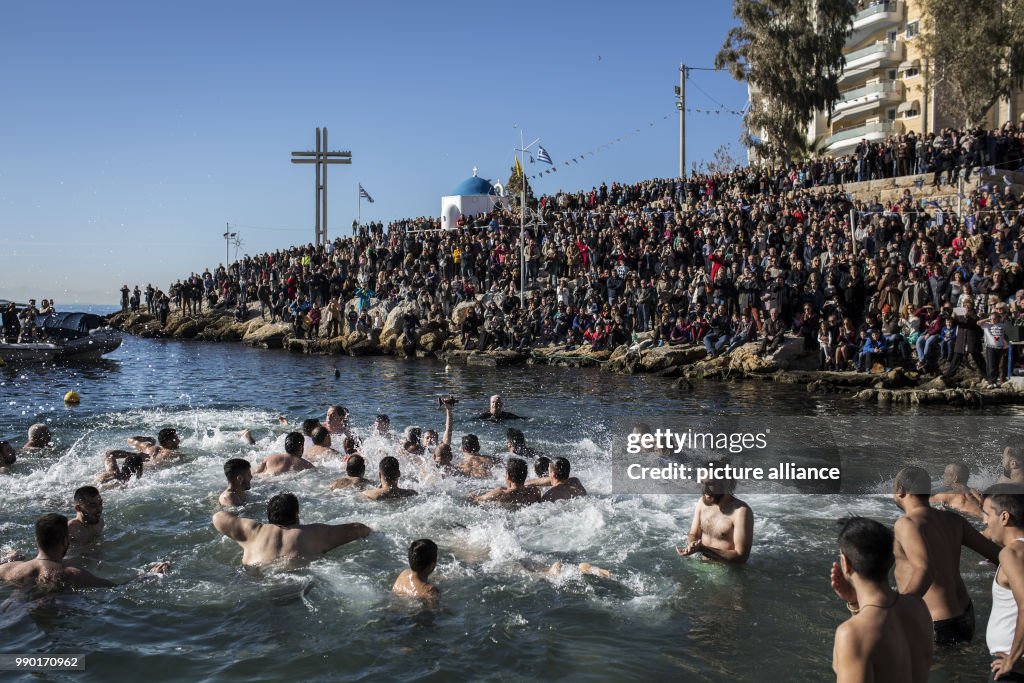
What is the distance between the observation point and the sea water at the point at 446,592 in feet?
21.1

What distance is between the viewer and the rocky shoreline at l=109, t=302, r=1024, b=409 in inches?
768

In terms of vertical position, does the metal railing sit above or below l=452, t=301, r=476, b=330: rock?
above

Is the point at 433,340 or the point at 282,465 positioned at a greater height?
the point at 433,340

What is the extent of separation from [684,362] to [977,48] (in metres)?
23.5

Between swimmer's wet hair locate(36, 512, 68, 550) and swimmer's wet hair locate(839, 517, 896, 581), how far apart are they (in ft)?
21.4

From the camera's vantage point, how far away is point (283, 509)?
8.06 m

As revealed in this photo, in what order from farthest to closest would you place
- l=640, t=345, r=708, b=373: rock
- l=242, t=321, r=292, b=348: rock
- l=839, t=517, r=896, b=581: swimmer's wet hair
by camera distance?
l=242, t=321, r=292, b=348: rock < l=640, t=345, r=708, b=373: rock < l=839, t=517, r=896, b=581: swimmer's wet hair

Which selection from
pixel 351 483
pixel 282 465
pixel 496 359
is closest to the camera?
pixel 351 483

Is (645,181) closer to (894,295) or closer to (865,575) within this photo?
(894,295)

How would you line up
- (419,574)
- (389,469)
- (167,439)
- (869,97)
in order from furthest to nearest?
(869,97), (167,439), (389,469), (419,574)

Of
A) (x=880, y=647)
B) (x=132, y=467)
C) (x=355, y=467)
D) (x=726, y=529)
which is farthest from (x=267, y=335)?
(x=880, y=647)

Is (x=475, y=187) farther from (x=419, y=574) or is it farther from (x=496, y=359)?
(x=419, y=574)

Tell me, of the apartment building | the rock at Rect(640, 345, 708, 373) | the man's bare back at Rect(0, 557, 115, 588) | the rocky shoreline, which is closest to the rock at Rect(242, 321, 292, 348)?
the rocky shoreline

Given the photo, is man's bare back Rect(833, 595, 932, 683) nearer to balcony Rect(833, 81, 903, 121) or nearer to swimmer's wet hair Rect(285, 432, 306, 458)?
swimmer's wet hair Rect(285, 432, 306, 458)
